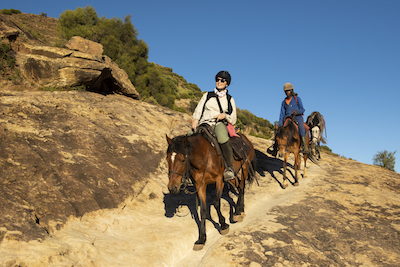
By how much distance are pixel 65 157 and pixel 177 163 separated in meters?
3.36

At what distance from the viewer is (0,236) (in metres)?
4.09

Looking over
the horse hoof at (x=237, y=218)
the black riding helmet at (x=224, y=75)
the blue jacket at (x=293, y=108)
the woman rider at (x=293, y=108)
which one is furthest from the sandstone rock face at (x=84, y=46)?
the horse hoof at (x=237, y=218)

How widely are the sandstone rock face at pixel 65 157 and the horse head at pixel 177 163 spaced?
207 centimetres

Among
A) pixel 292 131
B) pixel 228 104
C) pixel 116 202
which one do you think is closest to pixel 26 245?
pixel 116 202

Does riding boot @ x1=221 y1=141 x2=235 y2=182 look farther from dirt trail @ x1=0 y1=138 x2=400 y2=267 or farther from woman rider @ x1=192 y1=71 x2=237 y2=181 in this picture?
dirt trail @ x1=0 y1=138 x2=400 y2=267

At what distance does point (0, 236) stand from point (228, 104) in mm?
5443

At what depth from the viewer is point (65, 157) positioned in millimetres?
6906

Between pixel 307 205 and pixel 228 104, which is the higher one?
pixel 228 104

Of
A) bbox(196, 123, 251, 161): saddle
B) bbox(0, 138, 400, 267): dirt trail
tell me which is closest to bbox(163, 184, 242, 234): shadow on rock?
bbox(0, 138, 400, 267): dirt trail

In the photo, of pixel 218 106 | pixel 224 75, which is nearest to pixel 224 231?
pixel 218 106

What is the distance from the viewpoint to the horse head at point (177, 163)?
5493 millimetres

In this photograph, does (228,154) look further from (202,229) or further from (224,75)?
(224,75)

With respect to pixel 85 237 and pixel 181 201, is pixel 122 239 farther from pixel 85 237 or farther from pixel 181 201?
pixel 181 201

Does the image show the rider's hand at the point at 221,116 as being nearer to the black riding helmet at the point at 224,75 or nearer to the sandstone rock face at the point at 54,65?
the black riding helmet at the point at 224,75
